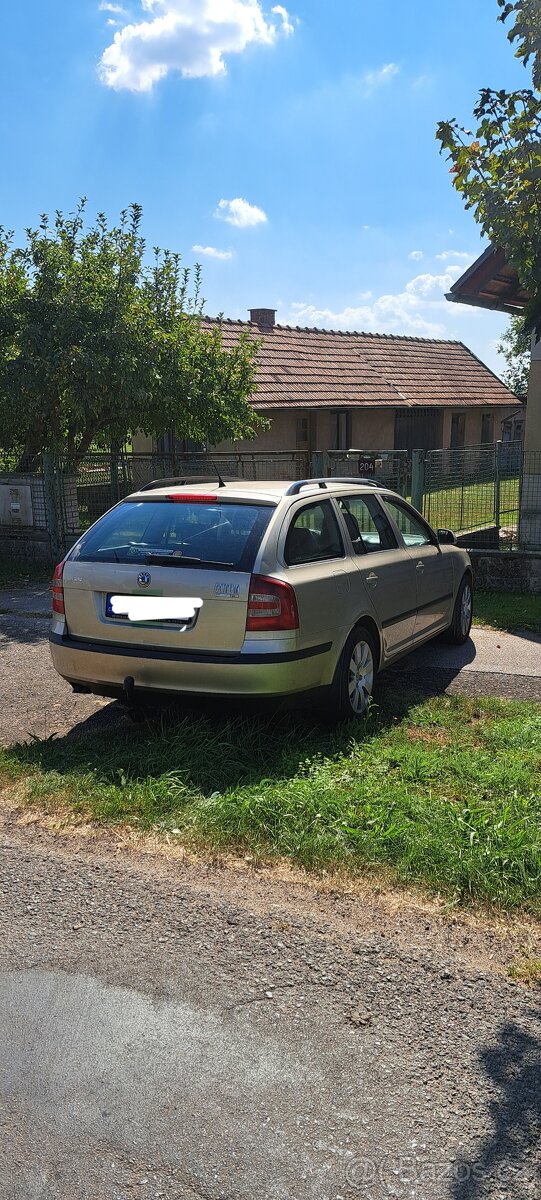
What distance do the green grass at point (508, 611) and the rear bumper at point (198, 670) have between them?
4437mm

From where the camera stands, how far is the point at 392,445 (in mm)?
30984

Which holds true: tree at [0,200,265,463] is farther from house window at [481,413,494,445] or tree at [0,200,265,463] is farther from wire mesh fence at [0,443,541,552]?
house window at [481,413,494,445]

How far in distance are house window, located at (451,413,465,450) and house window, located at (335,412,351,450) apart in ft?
23.5

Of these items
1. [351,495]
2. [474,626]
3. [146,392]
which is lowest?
[474,626]

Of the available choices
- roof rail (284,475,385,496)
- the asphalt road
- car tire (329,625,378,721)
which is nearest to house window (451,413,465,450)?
roof rail (284,475,385,496)

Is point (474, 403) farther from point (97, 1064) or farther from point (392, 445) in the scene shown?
point (97, 1064)

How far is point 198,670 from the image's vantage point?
513 centimetres

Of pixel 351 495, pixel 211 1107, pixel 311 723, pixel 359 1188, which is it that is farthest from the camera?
pixel 351 495

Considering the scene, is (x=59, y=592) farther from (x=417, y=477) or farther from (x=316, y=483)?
(x=417, y=477)

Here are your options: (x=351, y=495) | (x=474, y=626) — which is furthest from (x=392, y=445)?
(x=351, y=495)

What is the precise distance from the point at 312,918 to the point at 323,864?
1.48 feet

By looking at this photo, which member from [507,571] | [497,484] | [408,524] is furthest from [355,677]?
[497,484]

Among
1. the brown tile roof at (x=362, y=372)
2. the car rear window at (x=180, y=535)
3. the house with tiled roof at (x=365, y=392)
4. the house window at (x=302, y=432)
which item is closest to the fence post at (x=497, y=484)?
the car rear window at (x=180, y=535)

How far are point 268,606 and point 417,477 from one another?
749 centimetres
